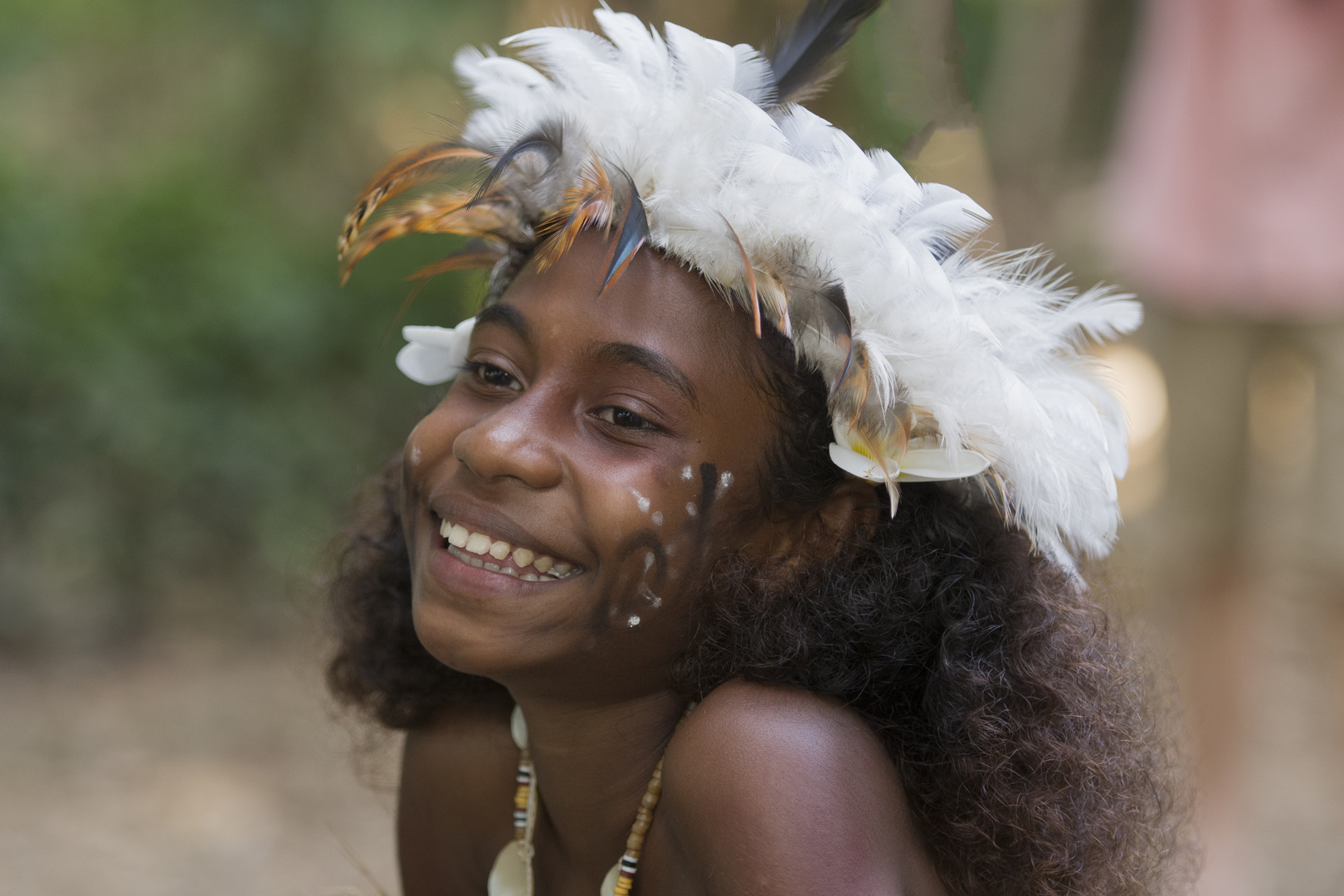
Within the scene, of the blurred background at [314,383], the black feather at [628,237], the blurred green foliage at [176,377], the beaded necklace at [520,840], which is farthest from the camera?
the blurred green foliage at [176,377]

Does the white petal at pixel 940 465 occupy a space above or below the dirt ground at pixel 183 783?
above

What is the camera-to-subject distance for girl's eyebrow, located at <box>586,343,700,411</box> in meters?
1.54

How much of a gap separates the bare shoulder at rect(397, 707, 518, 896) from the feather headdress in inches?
32.3

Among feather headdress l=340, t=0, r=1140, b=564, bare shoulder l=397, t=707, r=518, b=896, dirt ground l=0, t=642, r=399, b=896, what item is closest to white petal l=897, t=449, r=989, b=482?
feather headdress l=340, t=0, r=1140, b=564

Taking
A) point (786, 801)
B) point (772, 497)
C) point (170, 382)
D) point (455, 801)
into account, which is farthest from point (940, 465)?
point (170, 382)

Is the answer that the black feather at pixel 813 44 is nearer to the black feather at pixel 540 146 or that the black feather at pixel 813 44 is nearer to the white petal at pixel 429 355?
the black feather at pixel 540 146

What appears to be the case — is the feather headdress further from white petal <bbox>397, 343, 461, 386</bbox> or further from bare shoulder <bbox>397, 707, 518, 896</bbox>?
bare shoulder <bbox>397, 707, 518, 896</bbox>

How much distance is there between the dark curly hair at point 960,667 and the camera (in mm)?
1560

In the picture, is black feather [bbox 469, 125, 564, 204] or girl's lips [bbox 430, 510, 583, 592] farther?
black feather [bbox 469, 125, 564, 204]

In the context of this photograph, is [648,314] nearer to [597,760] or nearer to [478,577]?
[478,577]

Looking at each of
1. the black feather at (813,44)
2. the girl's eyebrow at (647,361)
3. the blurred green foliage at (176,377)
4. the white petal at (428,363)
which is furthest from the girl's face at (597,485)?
the blurred green foliage at (176,377)

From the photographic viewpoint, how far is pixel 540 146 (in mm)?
1684

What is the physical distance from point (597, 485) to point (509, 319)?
270 millimetres

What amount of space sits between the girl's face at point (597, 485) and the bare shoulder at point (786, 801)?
173mm
